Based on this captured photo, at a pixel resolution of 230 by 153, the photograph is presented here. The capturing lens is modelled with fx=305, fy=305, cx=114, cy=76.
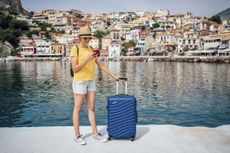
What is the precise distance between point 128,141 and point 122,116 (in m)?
0.31

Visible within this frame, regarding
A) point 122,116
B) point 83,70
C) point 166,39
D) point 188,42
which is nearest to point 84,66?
point 83,70

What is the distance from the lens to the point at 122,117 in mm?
3719

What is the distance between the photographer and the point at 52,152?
128 inches

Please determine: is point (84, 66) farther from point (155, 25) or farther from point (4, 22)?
point (155, 25)

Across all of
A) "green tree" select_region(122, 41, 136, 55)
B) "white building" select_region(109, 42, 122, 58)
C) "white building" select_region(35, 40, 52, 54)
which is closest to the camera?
"white building" select_region(109, 42, 122, 58)

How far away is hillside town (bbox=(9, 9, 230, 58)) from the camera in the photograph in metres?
77.6

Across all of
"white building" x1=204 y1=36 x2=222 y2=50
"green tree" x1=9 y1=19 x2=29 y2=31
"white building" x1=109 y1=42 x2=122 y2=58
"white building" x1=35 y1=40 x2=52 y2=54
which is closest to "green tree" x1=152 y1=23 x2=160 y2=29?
"white building" x1=109 y1=42 x2=122 y2=58

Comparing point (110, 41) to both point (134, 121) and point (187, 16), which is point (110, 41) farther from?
point (134, 121)

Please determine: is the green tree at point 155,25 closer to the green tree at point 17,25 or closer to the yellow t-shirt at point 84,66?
the green tree at point 17,25

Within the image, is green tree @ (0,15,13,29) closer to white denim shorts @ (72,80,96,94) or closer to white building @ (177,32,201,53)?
white building @ (177,32,201,53)

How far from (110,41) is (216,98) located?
79.9 m

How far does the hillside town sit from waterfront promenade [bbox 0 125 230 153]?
2754 inches

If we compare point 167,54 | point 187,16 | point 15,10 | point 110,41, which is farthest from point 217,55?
point 15,10

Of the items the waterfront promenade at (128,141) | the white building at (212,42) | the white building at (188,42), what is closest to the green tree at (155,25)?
the white building at (188,42)
